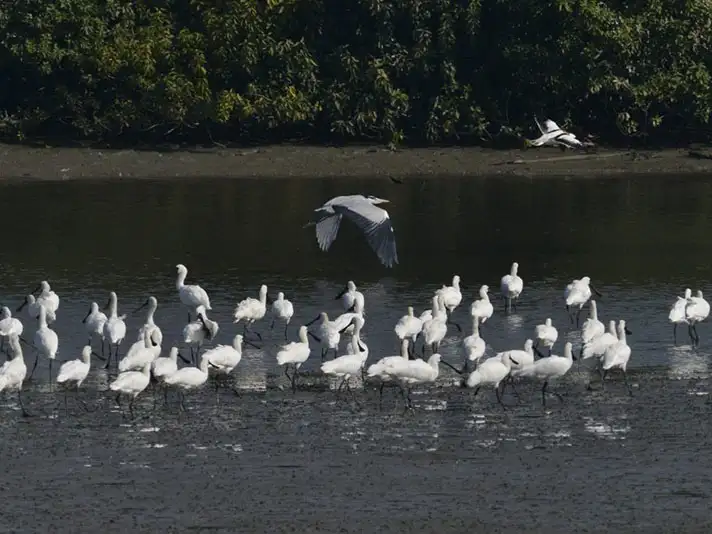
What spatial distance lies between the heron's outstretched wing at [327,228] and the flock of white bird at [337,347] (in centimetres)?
113

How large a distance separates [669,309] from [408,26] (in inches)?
714

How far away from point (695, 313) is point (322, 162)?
56.7 feet

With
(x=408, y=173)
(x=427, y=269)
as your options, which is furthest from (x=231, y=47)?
(x=427, y=269)

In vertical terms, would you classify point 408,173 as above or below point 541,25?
below

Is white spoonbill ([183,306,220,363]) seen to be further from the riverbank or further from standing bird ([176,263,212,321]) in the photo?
the riverbank

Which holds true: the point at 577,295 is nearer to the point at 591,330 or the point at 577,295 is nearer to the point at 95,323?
the point at 591,330

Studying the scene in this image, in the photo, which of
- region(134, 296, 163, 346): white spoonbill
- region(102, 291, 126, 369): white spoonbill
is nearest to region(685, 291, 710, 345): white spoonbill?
region(134, 296, 163, 346): white spoonbill

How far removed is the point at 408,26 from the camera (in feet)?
139

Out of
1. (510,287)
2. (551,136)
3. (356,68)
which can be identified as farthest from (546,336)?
(356,68)

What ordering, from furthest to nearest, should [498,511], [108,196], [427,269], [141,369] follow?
1. [108,196]
2. [427,269]
3. [141,369]
4. [498,511]

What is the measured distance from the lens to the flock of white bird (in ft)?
65.5

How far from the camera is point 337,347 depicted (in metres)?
23.3

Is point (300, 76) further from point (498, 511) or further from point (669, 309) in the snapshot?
point (498, 511)

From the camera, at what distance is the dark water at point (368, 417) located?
16.1 metres
